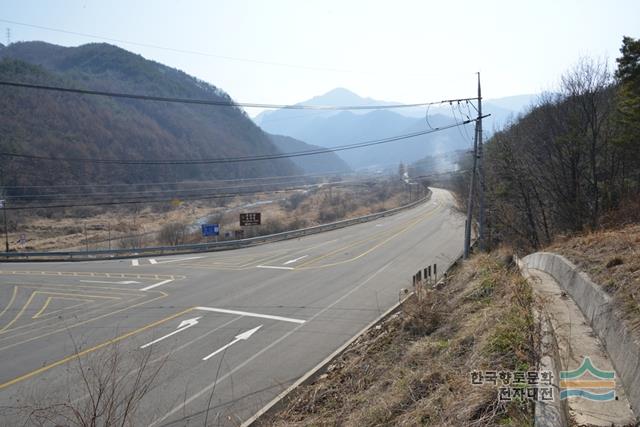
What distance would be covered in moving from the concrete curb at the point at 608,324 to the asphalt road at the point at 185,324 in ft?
17.2

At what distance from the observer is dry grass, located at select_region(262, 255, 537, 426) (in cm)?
517

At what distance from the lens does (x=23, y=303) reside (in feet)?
62.6

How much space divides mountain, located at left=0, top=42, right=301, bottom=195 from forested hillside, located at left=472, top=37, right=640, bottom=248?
81117 mm

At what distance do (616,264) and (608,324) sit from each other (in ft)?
5.63

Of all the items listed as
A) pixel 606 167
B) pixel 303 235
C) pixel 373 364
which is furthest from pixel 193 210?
pixel 373 364

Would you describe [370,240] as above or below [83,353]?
below

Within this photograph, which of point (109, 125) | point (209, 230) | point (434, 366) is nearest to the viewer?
point (434, 366)

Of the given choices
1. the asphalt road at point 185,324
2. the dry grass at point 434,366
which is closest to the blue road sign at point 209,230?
the asphalt road at point 185,324

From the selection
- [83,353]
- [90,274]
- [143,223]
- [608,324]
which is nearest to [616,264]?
[608,324]

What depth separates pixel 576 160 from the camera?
2050 centimetres

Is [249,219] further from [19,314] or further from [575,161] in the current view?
[575,161]

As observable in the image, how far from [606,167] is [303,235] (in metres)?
27.6

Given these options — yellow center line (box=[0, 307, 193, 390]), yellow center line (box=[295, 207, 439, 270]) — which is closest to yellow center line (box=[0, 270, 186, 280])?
yellow center line (box=[295, 207, 439, 270])

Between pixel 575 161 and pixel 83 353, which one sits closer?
pixel 83 353
